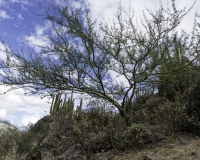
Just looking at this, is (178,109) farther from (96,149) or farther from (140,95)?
(140,95)

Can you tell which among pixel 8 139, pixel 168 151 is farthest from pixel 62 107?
pixel 168 151

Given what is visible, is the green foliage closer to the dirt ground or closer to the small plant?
the dirt ground

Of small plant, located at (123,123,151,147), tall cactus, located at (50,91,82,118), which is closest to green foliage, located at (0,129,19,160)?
tall cactus, located at (50,91,82,118)

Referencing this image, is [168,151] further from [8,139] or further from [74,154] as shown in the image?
[8,139]

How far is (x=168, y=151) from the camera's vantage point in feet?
21.1

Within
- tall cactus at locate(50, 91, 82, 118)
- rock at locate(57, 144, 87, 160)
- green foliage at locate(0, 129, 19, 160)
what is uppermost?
tall cactus at locate(50, 91, 82, 118)

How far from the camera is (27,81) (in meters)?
8.84

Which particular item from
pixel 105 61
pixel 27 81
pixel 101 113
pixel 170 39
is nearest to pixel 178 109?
pixel 170 39

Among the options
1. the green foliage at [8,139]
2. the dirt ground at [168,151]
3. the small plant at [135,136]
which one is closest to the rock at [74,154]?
the dirt ground at [168,151]

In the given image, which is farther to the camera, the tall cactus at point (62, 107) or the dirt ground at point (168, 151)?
the tall cactus at point (62, 107)

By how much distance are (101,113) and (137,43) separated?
4358 mm

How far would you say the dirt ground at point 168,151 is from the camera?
588cm

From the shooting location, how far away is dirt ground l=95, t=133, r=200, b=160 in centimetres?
588

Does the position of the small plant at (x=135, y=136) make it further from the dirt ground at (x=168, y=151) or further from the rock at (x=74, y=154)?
the rock at (x=74, y=154)
